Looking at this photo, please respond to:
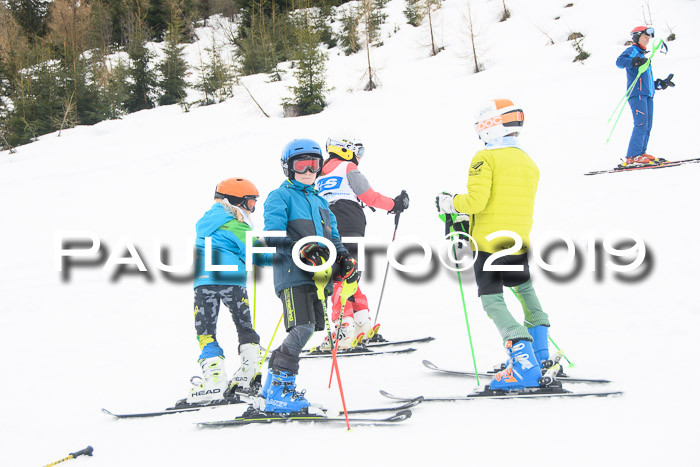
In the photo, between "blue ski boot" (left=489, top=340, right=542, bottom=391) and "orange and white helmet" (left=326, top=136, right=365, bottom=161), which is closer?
"blue ski boot" (left=489, top=340, right=542, bottom=391)

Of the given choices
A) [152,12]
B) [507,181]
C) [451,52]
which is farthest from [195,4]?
[507,181]

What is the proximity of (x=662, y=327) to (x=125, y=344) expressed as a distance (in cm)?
540

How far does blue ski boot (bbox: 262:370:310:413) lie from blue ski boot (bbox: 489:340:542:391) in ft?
4.50

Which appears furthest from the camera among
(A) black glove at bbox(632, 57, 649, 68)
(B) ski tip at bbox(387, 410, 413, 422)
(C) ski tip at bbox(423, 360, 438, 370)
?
(A) black glove at bbox(632, 57, 649, 68)

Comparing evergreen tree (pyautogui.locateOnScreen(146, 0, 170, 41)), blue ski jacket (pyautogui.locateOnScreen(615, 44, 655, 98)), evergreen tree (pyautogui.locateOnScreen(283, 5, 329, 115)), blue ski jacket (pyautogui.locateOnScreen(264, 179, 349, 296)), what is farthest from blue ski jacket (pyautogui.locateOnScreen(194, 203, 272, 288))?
evergreen tree (pyautogui.locateOnScreen(146, 0, 170, 41))

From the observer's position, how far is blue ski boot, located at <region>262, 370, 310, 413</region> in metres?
3.28

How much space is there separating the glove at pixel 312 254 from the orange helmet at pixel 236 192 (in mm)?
1073

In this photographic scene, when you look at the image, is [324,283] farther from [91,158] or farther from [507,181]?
[91,158]

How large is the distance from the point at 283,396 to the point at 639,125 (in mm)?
7597

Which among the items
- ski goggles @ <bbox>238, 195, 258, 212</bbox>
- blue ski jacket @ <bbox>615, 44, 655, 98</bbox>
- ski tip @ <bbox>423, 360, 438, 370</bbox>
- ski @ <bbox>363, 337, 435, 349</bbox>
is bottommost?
ski tip @ <bbox>423, 360, 438, 370</bbox>

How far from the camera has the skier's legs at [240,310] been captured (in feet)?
13.0

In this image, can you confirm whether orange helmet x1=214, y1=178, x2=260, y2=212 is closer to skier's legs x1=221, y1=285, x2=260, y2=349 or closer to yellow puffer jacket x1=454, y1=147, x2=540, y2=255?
skier's legs x1=221, y1=285, x2=260, y2=349

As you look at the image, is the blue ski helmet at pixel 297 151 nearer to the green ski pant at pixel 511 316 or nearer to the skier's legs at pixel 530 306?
the green ski pant at pixel 511 316

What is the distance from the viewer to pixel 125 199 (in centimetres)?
1256
